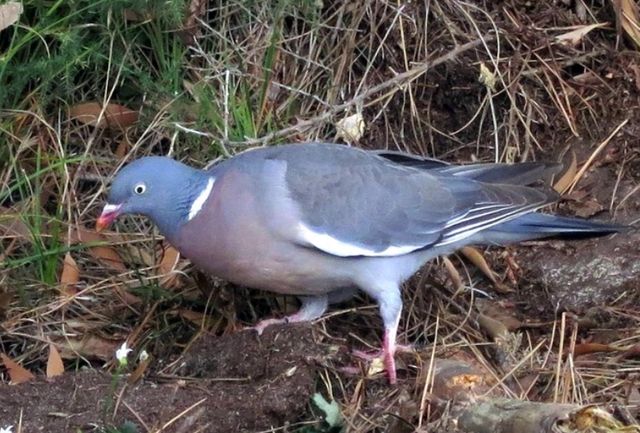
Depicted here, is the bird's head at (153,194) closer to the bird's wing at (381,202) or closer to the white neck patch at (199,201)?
the white neck patch at (199,201)

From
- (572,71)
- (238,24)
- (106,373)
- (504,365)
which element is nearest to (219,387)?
(106,373)

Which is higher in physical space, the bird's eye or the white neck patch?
the bird's eye

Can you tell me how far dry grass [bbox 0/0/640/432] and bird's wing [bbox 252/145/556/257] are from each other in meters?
0.32

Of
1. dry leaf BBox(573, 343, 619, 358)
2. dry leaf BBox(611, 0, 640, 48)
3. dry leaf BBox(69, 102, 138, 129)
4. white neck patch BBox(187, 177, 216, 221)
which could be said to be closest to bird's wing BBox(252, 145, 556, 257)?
white neck patch BBox(187, 177, 216, 221)

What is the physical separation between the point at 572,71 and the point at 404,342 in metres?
1.50

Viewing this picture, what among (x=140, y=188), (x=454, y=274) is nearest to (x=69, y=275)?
(x=140, y=188)

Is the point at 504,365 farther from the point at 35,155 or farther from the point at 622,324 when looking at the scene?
the point at 35,155

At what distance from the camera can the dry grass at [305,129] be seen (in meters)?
4.02

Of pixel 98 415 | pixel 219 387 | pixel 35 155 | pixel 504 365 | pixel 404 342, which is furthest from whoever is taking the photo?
pixel 35 155

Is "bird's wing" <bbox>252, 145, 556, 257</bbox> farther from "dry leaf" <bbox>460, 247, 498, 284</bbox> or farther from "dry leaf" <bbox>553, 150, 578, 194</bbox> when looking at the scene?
"dry leaf" <bbox>553, 150, 578, 194</bbox>

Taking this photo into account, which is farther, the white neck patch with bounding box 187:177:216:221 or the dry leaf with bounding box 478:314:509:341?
the dry leaf with bounding box 478:314:509:341

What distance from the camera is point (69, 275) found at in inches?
166

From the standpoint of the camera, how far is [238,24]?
4.79 meters

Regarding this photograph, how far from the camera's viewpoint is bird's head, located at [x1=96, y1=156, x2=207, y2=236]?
3742mm
